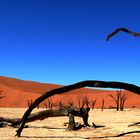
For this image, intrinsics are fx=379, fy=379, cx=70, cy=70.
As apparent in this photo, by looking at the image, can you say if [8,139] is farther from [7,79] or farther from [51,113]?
[7,79]

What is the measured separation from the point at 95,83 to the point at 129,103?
4264 inches

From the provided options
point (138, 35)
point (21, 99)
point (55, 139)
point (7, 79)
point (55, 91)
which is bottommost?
point (55, 139)

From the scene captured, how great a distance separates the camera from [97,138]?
11266 millimetres

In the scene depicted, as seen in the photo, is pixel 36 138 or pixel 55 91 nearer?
pixel 55 91

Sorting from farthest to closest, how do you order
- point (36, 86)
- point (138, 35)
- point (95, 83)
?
point (36, 86) < point (138, 35) < point (95, 83)

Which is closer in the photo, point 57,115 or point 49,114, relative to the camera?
point 49,114

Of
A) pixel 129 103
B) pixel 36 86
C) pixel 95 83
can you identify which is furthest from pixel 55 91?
pixel 36 86

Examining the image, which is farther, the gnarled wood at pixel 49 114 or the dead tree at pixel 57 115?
the gnarled wood at pixel 49 114

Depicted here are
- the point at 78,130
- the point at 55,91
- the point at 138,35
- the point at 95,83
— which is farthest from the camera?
the point at 78,130

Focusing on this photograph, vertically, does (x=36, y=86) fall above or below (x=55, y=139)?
above

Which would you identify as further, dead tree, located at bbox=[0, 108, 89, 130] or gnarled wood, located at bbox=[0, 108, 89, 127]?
gnarled wood, located at bbox=[0, 108, 89, 127]

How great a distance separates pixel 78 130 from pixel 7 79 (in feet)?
468

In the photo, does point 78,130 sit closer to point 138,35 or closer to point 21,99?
point 138,35

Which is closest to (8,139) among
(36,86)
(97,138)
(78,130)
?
(97,138)
